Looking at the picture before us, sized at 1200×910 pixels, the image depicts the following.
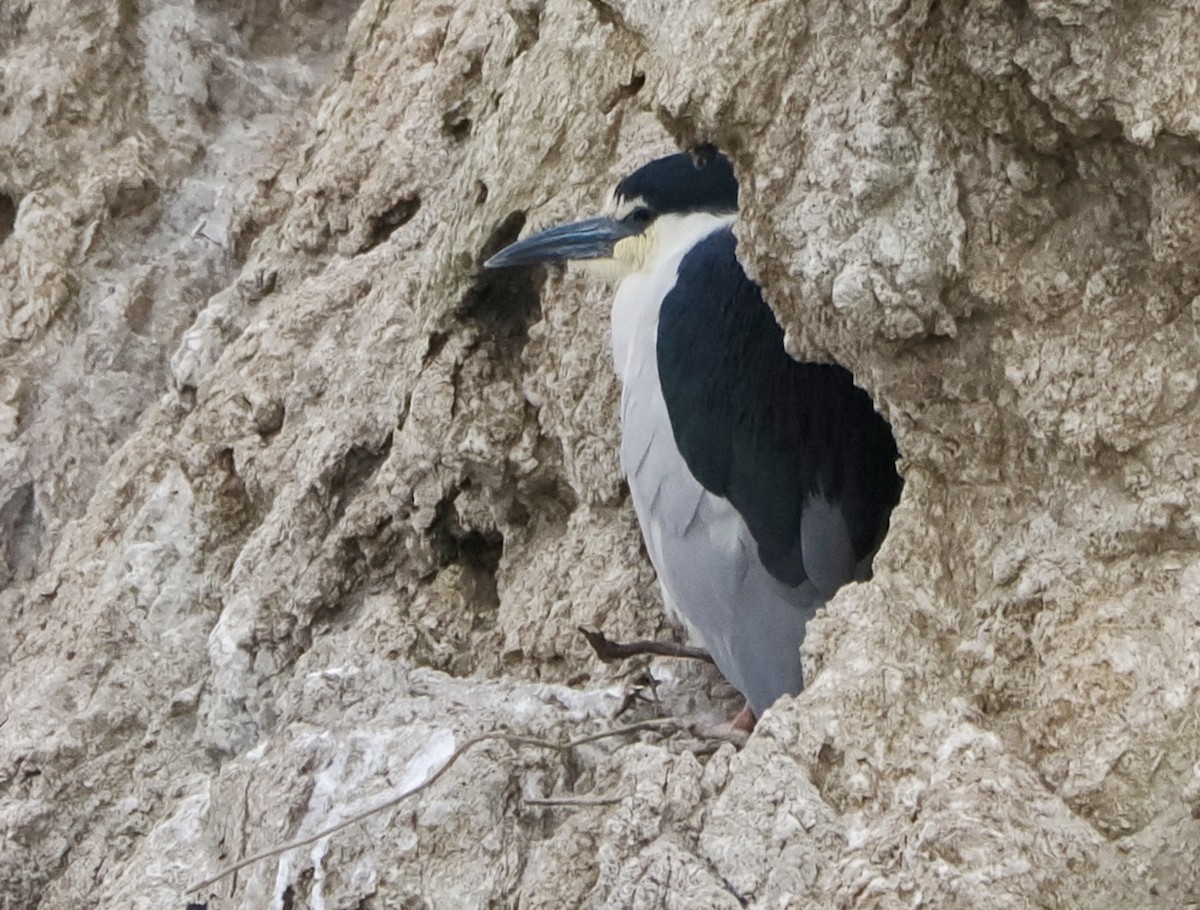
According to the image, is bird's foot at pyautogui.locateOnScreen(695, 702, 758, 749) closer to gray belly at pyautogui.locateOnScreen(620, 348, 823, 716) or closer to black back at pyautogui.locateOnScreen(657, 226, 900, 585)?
gray belly at pyautogui.locateOnScreen(620, 348, 823, 716)

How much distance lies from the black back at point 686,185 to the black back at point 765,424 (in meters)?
0.31

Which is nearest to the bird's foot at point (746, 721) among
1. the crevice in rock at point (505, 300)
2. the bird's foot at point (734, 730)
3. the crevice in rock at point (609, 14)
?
the bird's foot at point (734, 730)

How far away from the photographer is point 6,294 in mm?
4316

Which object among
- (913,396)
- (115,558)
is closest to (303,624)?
(115,558)

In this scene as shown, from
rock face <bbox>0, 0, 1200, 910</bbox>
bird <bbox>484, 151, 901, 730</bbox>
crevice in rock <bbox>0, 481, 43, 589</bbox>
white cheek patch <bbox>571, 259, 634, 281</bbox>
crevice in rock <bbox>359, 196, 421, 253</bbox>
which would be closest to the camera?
rock face <bbox>0, 0, 1200, 910</bbox>

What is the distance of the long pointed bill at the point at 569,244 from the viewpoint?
282cm

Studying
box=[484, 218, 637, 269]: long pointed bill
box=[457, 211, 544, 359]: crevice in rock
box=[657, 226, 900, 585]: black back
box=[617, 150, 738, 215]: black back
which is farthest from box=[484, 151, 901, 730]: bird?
box=[457, 211, 544, 359]: crevice in rock

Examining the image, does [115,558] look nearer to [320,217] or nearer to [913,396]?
[320,217]

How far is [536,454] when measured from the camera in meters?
2.95

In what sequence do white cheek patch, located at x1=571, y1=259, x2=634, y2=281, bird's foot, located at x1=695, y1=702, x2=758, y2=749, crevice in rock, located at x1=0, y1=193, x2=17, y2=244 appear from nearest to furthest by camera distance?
bird's foot, located at x1=695, y1=702, x2=758, y2=749 < white cheek patch, located at x1=571, y1=259, x2=634, y2=281 < crevice in rock, located at x1=0, y1=193, x2=17, y2=244

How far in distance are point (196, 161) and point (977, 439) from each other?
3083mm

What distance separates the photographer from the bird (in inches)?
95.0

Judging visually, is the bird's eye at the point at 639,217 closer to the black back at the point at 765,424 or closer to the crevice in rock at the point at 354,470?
the black back at the point at 765,424

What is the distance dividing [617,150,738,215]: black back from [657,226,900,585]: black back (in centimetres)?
31
